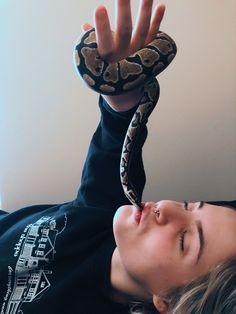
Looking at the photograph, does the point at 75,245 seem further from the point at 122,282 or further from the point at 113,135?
the point at 113,135

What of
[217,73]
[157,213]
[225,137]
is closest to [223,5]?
[217,73]

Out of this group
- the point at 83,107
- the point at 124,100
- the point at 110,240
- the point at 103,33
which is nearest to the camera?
the point at 103,33

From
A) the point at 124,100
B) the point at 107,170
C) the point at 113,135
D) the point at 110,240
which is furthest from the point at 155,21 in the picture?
the point at 110,240

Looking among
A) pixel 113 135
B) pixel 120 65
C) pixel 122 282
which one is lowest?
pixel 122 282

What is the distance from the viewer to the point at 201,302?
0.89 m

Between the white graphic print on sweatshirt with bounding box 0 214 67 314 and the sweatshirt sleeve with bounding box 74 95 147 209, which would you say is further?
the sweatshirt sleeve with bounding box 74 95 147 209

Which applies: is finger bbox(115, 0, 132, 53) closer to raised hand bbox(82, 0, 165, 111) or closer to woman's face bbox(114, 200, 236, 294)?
raised hand bbox(82, 0, 165, 111)

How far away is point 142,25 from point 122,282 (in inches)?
24.8

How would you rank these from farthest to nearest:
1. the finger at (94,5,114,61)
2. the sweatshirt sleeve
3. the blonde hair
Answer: the sweatshirt sleeve, the blonde hair, the finger at (94,5,114,61)

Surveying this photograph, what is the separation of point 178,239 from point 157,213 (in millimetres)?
76

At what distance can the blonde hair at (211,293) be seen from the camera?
878 mm

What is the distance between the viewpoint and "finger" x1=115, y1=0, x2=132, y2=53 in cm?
73

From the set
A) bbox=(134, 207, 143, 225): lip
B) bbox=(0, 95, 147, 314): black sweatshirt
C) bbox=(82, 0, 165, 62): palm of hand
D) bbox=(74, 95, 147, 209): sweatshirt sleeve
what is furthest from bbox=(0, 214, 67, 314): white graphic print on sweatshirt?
bbox=(82, 0, 165, 62): palm of hand

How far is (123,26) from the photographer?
0.75 m
